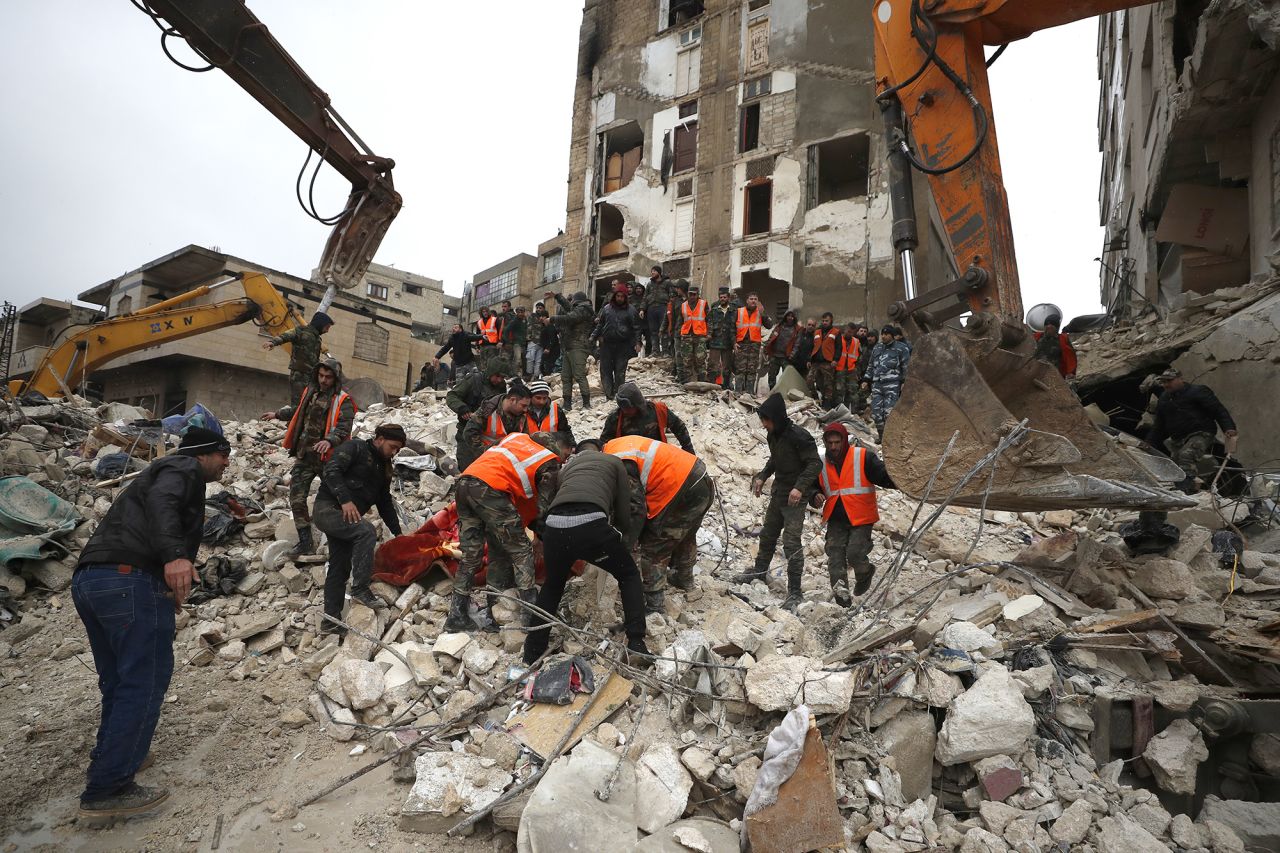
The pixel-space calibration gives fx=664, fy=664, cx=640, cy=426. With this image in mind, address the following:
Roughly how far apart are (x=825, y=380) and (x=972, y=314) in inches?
254

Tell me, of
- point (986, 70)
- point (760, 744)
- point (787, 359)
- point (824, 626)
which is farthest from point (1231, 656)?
point (787, 359)

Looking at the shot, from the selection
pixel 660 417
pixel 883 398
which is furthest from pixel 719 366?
pixel 660 417

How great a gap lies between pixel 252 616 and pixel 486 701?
213 cm

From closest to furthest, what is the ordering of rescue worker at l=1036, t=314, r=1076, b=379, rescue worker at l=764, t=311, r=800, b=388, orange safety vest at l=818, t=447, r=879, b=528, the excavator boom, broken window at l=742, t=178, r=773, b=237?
the excavator boom → orange safety vest at l=818, t=447, r=879, b=528 → rescue worker at l=1036, t=314, r=1076, b=379 → rescue worker at l=764, t=311, r=800, b=388 → broken window at l=742, t=178, r=773, b=237

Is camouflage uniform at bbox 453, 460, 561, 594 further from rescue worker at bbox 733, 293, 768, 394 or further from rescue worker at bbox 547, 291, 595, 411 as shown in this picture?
→ rescue worker at bbox 733, 293, 768, 394

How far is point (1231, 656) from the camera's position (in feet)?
11.5

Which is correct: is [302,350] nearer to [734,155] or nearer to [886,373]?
[886,373]

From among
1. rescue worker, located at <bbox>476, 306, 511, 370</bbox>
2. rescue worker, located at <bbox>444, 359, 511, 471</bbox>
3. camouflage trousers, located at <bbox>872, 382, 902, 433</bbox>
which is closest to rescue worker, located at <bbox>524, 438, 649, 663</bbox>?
rescue worker, located at <bbox>444, 359, 511, 471</bbox>

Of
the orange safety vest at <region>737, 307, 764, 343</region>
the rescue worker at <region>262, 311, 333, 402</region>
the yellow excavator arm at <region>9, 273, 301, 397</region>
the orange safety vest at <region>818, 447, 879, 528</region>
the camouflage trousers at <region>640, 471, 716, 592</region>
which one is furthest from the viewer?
the orange safety vest at <region>737, 307, 764, 343</region>

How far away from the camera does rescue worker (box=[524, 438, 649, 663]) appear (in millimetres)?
3408

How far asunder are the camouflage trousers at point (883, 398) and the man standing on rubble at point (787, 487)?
443cm

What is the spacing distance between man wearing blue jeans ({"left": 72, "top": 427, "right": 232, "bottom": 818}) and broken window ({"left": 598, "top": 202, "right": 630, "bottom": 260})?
2015 centimetres

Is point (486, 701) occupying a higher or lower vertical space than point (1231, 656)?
lower

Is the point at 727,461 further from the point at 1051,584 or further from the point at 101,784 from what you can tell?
the point at 101,784
